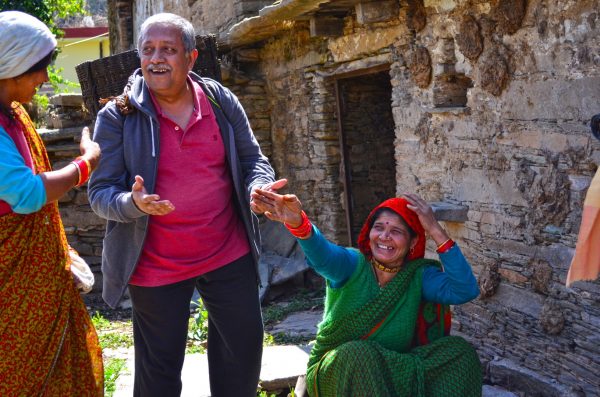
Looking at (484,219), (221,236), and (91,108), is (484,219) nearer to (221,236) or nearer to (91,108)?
(221,236)

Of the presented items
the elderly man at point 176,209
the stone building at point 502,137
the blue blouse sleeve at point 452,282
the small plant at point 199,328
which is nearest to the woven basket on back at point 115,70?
the stone building at point 502,137

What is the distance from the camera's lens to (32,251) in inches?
103

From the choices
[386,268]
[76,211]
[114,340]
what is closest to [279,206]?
[386,268]

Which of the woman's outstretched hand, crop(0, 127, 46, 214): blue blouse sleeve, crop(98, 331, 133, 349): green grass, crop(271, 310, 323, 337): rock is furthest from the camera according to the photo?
crop(271, 310, 323, 337): rock

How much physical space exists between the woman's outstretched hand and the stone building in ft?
5.04

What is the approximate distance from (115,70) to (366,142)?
2.51 meters

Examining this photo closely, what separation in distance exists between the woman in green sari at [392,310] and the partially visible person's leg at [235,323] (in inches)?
9.5

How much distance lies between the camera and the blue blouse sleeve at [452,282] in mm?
3191

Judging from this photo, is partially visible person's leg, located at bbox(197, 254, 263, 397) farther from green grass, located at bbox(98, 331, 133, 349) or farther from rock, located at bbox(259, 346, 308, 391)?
green grass, located at bbox(98, 331, 133, 349)

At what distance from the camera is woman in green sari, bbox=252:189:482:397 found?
3080mm

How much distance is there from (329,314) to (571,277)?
42.3 inches

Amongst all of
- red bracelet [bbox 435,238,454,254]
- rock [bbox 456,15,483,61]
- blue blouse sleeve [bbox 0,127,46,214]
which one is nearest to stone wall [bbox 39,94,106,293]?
rock [bbox 456,15,483,61]

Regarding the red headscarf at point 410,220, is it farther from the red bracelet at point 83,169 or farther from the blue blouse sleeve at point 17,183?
the blue blouse sleeve at point 17,183

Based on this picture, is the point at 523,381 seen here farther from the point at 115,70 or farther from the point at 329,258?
the point at 115,70
